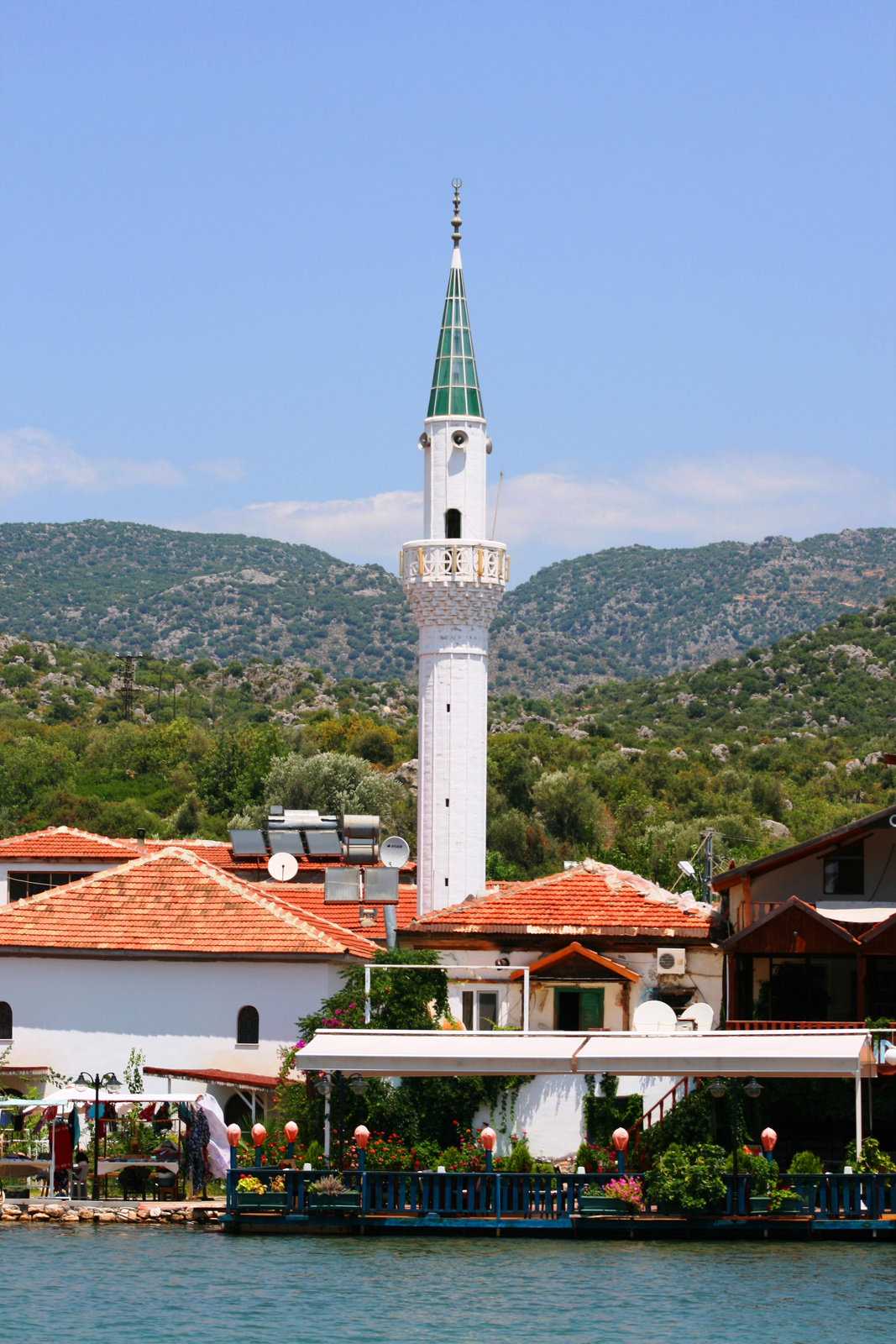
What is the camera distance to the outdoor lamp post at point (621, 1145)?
29.3 m

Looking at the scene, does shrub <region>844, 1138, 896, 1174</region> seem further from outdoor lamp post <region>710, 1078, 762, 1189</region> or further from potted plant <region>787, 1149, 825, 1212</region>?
outdoor lamp post <region>710, 1078, 762, 1189</region>

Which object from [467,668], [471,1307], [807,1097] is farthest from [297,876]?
[471,1307]

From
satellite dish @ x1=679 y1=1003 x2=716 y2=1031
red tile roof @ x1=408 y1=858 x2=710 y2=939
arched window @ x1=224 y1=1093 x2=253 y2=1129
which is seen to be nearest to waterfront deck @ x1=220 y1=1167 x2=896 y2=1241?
satellite dish @ x1=679 y1=1003 x2=716 y2=1031

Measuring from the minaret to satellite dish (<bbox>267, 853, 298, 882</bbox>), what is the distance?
3.50 meters

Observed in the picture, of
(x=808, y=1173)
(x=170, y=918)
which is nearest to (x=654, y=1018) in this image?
(x=808, y=1173)

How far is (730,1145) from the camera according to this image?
30.4 meters

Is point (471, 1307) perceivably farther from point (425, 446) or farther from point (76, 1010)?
point (425, 446)

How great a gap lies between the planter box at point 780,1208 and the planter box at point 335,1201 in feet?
19.3

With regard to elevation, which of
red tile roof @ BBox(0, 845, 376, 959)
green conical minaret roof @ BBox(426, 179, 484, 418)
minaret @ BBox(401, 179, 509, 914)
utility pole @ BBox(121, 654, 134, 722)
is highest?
utility pole @ BBox(121, 654, 134, 722)

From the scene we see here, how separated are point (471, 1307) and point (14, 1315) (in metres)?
5.68

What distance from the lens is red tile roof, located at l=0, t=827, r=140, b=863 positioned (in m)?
50.3

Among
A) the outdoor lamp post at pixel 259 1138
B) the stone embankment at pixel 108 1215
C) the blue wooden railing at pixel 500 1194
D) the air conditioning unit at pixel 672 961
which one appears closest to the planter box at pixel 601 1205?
the blue wooden railing at pixel 500 1194

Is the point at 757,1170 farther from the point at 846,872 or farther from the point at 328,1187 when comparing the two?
the point at 846,872

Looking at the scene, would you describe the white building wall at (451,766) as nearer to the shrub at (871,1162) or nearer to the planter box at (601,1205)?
the planter box at (601,1205)
